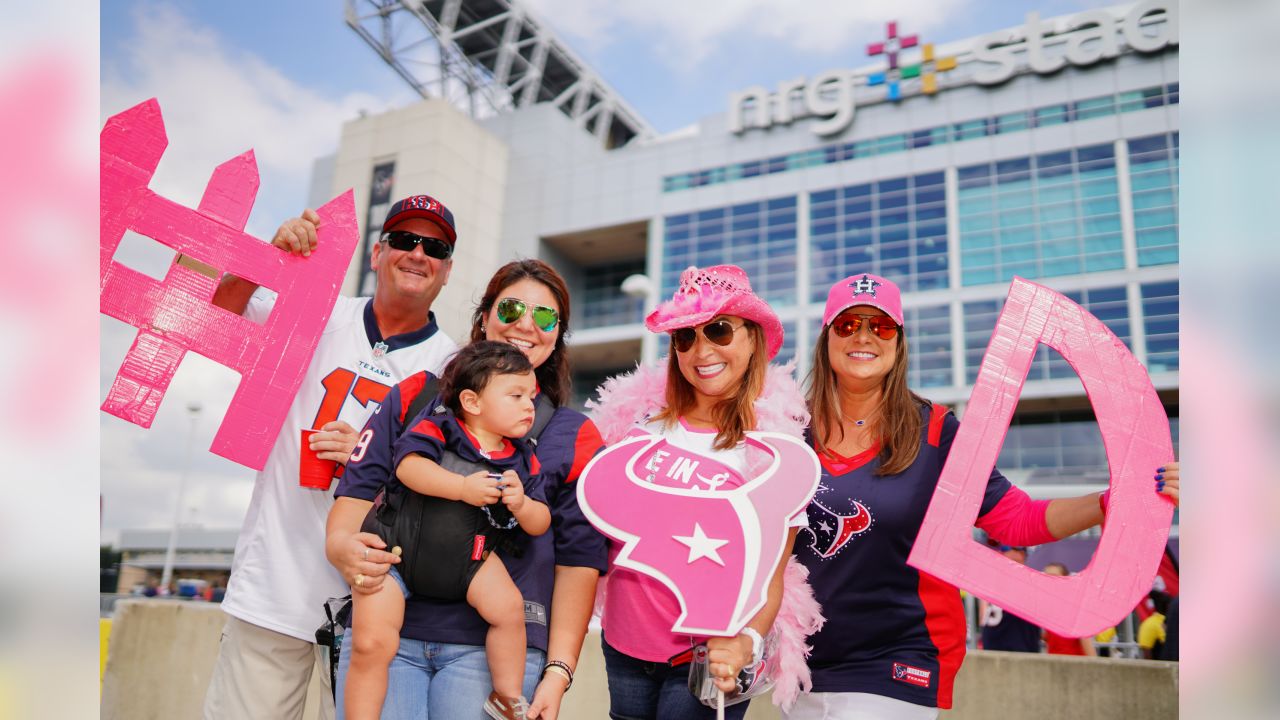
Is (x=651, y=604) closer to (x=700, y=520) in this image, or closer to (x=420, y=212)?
(x=700, y=520)

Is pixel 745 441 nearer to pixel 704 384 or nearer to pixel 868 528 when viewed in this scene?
pixel 704 384

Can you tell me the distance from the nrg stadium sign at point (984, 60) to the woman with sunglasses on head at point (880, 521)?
99.1 ft

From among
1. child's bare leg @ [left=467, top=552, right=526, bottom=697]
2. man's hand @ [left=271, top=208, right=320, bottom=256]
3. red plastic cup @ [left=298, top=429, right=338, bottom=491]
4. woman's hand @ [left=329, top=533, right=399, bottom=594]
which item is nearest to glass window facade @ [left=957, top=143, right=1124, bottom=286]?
man's hand @ [left=271, top=208, right=320, bottom=256]

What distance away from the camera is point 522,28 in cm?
4534

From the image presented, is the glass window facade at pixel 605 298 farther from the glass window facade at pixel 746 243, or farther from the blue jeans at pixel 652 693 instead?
the blue jeans at pixel 652 693

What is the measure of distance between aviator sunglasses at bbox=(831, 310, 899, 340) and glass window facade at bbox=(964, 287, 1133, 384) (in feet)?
80.9

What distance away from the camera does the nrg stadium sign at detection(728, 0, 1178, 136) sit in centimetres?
2806

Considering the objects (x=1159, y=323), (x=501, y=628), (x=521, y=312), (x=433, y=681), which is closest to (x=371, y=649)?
(x=433, y=681)

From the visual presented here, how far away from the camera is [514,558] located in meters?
2.31

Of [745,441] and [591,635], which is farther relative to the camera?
[591,635]

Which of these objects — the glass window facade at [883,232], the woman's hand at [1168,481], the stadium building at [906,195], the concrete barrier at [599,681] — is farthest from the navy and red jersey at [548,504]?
the glass window facade at [883,232]

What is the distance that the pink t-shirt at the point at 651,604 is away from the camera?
7.94ft

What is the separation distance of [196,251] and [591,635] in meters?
2.78
